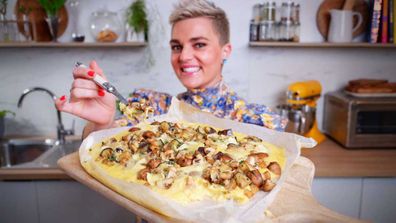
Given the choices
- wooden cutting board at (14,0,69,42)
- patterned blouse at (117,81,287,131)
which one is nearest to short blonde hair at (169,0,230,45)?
patterned blouse at (117,81,287,131)

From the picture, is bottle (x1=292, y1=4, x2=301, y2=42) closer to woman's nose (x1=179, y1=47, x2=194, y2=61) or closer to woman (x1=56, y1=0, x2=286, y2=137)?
woman (x1=56, y1=0, x2=286, y2=137)

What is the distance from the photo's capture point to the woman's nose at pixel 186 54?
51.0 inches

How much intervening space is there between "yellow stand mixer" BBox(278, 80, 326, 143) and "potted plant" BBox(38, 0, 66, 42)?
4.74 feet

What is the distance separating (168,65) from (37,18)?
0.84 m

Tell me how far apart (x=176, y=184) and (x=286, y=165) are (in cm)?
31

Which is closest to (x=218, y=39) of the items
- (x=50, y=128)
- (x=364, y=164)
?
(x=364, y=164)

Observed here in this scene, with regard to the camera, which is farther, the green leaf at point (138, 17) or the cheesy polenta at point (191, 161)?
the green leaf at point (138, 17)

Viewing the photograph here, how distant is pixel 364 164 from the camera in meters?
1.71

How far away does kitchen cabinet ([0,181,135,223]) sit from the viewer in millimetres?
1646

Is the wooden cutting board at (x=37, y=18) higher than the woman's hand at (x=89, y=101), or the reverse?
the wooden cutting board at (x=37, y=18)

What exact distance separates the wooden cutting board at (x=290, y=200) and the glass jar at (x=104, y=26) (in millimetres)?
1210

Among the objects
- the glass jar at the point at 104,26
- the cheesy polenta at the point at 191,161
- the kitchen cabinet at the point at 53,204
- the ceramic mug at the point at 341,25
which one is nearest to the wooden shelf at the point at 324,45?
the ceramic mug at the point at 341,25

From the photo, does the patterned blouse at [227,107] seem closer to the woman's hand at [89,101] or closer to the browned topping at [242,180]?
the woman's hand at [89,101]

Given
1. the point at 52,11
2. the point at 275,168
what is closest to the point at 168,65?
the point at 52,11
